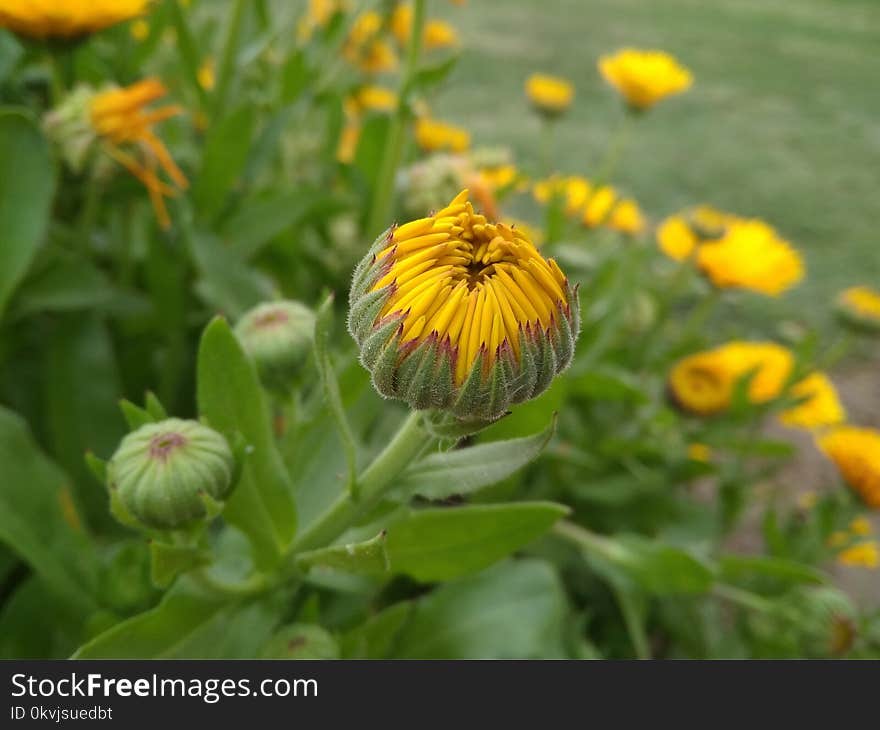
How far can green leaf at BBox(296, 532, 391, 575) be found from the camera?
0.59 m

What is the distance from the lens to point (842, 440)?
1.30 metres

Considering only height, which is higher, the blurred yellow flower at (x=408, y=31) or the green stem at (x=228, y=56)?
the green stem at (x=228, y=56)

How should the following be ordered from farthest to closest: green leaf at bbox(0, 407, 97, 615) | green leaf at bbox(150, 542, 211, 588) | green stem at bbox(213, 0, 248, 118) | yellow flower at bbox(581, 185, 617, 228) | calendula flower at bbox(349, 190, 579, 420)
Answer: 1. yellow flower at bbox(581, 185, 617, 228)
2. green stem at bbox(213, 0, 248, 118)
3. green leaf at bbox(0, 407, 97, 615)
4. green leaf at bbox(150, 542, 211, 588)
5. calendula flower at bbox(349, 190, 579, 420)

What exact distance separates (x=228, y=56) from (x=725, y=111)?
335 cm

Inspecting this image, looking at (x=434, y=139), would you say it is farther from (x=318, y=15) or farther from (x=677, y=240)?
(x=677, y=240)

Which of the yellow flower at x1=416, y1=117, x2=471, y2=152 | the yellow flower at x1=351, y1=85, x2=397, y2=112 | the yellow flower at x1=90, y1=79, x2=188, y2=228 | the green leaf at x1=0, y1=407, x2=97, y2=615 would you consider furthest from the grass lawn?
the green leaf at x1=0, y1=407, x2=97, y2=615

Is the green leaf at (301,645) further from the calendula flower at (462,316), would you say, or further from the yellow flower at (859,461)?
the yellow flower at (859,461)

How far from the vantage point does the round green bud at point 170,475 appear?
620mm

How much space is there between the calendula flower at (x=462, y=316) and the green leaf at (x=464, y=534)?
0.77 ft

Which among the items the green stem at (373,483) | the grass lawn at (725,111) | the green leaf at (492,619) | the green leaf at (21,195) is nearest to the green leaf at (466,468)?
the green stem at (373,483)

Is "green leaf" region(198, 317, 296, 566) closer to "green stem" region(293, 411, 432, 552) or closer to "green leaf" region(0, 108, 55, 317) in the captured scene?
"green stem" region(293, 411, 432, 552)

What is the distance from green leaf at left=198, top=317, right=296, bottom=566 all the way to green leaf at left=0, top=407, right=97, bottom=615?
0.23 metres

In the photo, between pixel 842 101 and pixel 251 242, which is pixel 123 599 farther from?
pixel 842 101

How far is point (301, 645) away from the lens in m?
0.73
